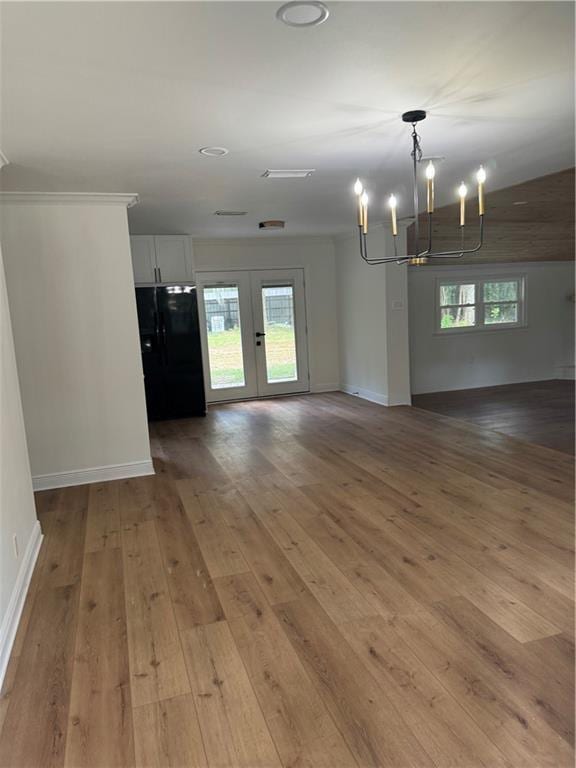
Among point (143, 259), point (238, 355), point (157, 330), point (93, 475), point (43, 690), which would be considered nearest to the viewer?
point (43, 690)

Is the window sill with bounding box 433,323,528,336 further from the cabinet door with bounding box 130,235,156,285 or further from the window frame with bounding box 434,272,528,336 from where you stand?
the cabinet door with bounding box 130,235,156,285

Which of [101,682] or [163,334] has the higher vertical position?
[163,334]

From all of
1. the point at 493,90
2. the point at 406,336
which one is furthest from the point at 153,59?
the point at 406,336

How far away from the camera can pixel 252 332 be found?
7.21 meters

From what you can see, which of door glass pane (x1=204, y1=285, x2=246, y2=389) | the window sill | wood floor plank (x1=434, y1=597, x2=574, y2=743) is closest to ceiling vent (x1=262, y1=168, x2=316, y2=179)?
wood floor plank (x1=434, y1=597, x2=574, y2=743)

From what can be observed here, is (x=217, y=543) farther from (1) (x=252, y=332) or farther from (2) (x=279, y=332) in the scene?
(2) (x=279, y=332)

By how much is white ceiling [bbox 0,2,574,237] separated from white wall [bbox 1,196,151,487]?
0.38 m

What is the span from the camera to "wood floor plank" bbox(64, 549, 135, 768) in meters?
1.55

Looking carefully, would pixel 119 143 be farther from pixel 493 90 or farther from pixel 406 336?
pixel 406 336

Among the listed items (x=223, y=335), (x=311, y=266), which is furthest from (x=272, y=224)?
(x=223, y=335)

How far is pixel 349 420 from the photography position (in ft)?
19.0

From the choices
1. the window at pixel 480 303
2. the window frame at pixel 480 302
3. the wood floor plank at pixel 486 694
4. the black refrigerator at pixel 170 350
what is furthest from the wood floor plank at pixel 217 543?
the window at pixel 480 303

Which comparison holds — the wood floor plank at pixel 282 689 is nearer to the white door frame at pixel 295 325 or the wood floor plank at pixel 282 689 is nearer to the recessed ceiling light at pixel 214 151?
the recessed ceiling light at pixel 214 151

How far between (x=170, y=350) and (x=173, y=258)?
3.83 ft
